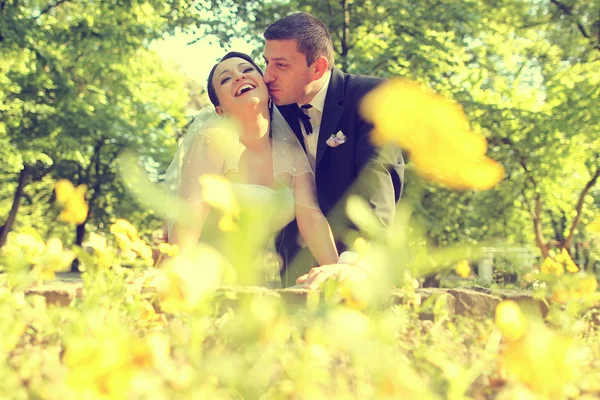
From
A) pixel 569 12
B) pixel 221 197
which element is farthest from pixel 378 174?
pixel 569 12

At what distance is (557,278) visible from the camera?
1928 mm

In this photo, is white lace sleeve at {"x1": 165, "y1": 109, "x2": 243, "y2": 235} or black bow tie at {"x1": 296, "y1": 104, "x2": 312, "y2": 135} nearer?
white lace sleeve at {"x1": 165, "y1": 109, "x2": 243, "y2": 235}

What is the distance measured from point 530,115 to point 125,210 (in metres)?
10.9

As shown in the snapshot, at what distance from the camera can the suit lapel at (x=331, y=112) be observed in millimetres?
3768

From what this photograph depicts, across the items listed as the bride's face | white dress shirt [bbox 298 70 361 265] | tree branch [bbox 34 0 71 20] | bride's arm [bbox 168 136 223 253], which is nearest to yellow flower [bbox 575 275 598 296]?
bride's arm [bbox 168 136 223 253]

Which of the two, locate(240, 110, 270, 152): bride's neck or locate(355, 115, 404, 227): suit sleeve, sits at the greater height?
locate(240, 110, 270, 152): bride's neck

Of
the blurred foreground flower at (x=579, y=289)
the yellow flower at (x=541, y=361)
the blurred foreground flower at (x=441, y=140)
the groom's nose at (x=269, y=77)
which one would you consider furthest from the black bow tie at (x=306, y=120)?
the yellow flower at (x=541, y=361)

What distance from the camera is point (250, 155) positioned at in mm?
3750

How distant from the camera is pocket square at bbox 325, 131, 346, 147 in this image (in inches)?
145

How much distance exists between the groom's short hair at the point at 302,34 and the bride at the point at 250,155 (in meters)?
0.29

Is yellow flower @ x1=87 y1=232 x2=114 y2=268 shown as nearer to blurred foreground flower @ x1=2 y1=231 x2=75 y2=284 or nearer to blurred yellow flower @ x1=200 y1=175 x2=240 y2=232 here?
blurred foreground flower @ x1=2 y1=231 x2=75 y2=284

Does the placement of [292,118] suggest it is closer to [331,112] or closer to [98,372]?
A: [331,112]

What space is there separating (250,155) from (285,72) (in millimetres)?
516

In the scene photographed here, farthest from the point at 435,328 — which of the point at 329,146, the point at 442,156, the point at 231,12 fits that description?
the point at 231,12
